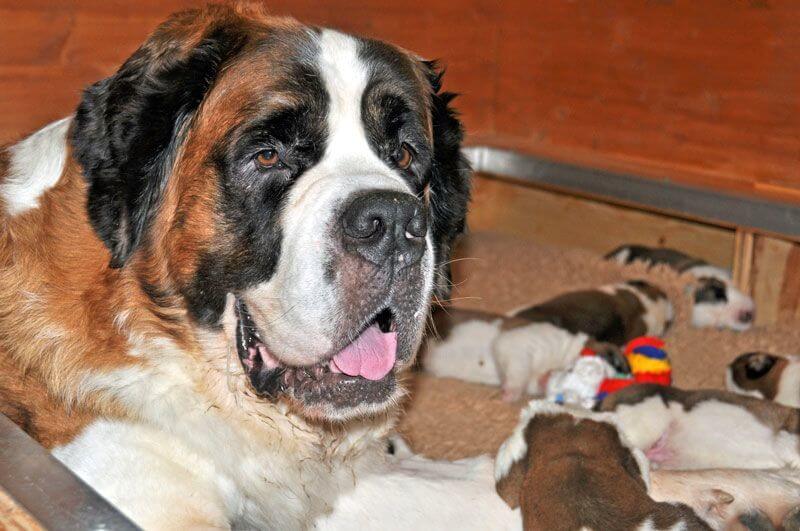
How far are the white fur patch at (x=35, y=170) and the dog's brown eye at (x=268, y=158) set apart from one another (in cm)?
45

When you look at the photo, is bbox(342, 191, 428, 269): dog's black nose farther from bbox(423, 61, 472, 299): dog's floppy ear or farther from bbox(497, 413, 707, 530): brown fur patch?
bbox(497, 413, 707, 530): brown fur patch

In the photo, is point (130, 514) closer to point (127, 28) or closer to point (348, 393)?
point (348, 393)

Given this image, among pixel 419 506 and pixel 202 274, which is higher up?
pixel 202 274

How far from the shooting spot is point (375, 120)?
1.93m

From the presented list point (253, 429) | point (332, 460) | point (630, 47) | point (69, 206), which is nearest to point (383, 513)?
point (332, 460)

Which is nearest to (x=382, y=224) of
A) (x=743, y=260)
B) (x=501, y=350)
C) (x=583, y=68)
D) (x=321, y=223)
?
(x=321, y=223)

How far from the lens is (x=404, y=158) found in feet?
6.68

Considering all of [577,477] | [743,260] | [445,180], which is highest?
[445,180]

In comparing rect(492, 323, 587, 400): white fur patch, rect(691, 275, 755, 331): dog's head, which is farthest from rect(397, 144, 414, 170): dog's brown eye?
rect(691, 275, 755, 331): dog's head

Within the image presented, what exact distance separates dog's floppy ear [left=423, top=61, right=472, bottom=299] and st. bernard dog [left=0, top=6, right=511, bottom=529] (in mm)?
293

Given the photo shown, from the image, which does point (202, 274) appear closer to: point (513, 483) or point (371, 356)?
point (371, 356)

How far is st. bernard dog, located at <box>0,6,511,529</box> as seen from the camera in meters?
1.79

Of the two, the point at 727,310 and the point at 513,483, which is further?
the point at 727,310

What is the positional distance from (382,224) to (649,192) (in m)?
2.28
